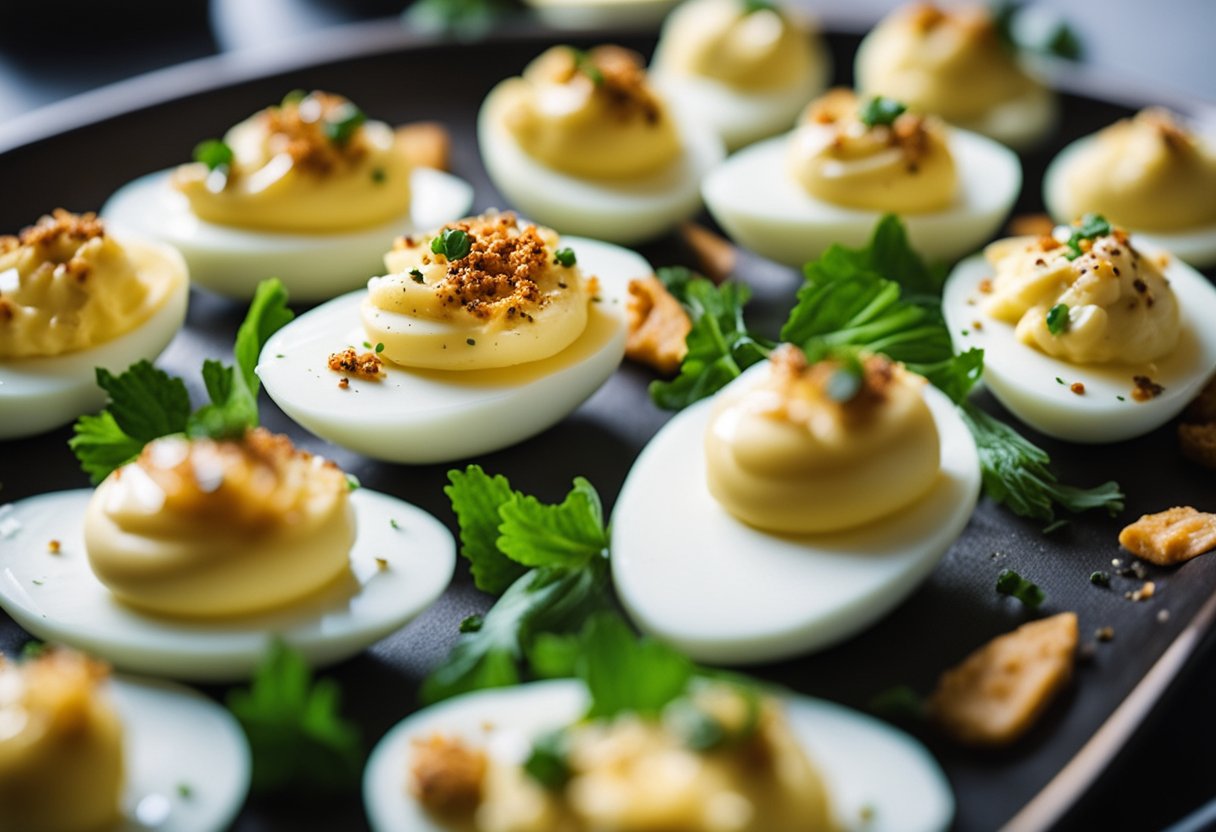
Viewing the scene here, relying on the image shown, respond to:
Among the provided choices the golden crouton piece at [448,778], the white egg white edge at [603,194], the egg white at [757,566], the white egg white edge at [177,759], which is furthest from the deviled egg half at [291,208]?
the golden crouton piece at [448,778]

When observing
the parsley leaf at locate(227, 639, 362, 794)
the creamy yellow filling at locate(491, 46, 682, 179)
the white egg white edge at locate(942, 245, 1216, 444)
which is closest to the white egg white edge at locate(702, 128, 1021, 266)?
the creamy yellow filling at locate(491, 46, 682, 179)

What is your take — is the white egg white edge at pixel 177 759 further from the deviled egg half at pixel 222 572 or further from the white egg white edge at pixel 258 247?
the white egg white edge at pixel 258 247

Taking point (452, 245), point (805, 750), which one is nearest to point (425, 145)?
point (452, 245)

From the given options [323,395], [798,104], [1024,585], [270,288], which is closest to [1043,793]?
[1024,585]

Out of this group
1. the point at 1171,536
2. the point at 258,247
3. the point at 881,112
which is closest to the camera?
the point at 1171,536

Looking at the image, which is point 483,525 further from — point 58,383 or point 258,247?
point 258,247

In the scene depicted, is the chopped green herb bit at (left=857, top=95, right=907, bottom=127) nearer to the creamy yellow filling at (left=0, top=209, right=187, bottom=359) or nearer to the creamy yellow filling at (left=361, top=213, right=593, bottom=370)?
the creamy yellow filling at (left=361, top=213, right=593, bottom=370)
